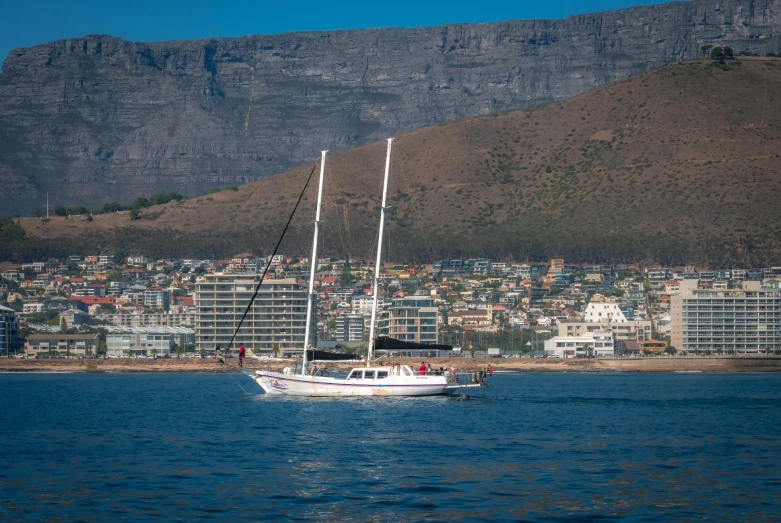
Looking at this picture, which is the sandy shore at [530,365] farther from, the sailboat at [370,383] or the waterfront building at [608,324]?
the sailboat at [370,383]

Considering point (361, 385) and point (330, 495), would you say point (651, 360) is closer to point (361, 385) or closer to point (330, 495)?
point (361, 385)

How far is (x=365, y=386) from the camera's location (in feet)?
228

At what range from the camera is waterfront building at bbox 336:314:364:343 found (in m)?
172

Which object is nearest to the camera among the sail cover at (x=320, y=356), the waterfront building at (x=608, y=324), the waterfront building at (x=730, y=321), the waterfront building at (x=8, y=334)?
the sail cover at (x=320, y=356)

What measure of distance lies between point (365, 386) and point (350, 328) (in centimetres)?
10423

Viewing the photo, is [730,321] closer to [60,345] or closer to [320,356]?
[60,345]

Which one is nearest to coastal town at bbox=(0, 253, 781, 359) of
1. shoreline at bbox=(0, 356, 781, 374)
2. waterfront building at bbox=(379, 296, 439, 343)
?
waterfront building at bbox=(379, 296, 439, 343)

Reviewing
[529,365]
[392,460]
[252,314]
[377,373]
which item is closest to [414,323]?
[529,365]

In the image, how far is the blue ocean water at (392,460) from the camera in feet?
107

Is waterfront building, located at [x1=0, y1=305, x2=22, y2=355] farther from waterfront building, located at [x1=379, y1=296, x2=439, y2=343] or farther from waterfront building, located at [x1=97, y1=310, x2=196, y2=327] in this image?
waterfront building, located at [x1=379, y1=296, x2=439, y2=343]

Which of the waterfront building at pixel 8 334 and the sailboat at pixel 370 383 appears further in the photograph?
the waterfront building at pixel 8 334

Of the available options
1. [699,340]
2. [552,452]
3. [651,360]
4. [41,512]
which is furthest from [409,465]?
[699,340]

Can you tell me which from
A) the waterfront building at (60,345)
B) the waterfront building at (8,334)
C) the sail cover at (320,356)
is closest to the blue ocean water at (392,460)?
the sail cover at (320,356)

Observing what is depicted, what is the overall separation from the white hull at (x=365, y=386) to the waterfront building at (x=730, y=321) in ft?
303
